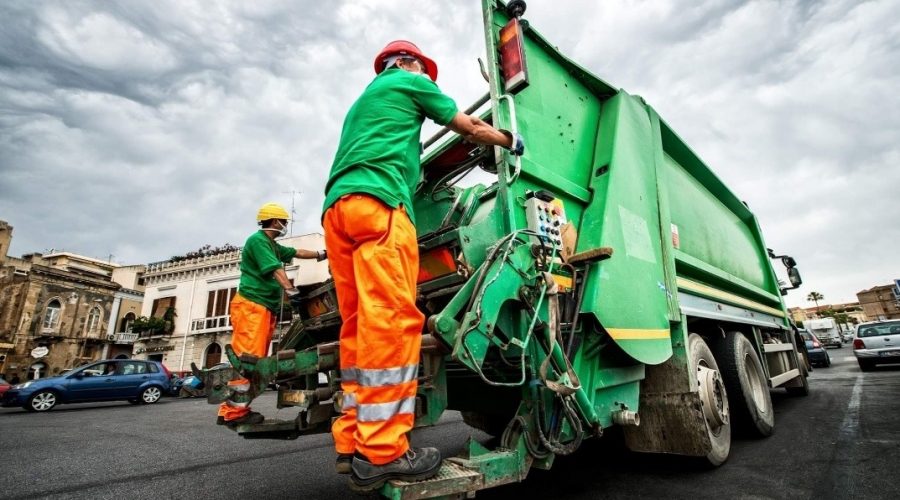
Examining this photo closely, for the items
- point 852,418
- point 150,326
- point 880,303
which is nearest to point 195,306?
point 150,326

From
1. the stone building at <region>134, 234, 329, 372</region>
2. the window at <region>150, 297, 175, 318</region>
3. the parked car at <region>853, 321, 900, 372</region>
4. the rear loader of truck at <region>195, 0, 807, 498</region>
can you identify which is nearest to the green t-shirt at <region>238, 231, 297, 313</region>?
the rear loader of truck at <region>195, 0, 807, 498</region>

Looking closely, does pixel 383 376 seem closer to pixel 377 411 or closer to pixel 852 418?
pixel 377 411

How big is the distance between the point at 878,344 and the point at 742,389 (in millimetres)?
11595

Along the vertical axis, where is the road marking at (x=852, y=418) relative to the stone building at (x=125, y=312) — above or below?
below

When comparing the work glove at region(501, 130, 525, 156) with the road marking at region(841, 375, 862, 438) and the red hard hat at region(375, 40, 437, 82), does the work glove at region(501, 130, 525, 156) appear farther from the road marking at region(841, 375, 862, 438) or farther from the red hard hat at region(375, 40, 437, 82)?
the road marking at region(841, 375, 862, 438)

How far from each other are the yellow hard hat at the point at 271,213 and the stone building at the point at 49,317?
84.5 feet

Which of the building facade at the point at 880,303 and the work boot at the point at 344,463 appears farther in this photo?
the building facade at the point at 880,303

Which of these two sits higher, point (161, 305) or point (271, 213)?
point (161, 305)

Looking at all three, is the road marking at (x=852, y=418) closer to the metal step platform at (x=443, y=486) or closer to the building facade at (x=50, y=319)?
the metal step platform at (x=443, y=486)

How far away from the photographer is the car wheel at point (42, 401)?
393 inches

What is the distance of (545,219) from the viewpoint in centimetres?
214

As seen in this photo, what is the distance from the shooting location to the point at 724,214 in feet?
17.0

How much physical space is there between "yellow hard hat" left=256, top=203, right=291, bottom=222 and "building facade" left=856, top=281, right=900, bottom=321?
9358 cm

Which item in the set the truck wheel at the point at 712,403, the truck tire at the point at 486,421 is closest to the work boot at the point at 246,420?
the truck tire at the point at 486,421
